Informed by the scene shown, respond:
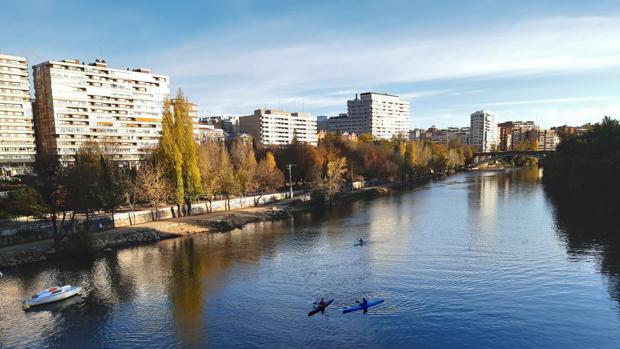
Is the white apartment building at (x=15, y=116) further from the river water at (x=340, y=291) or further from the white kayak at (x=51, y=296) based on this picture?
the white kayak at (x=51, y=296)

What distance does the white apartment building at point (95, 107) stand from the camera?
3396 inches

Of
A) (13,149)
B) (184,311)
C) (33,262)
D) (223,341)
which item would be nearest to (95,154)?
(33,262)

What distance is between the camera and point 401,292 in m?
27.5

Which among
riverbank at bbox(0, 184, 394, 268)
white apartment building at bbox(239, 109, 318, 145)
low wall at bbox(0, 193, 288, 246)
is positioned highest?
white apartment building at bbox(239, 109, 318, 145)

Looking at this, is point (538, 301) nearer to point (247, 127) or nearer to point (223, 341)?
point (223, 341)

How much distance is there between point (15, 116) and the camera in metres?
82.7

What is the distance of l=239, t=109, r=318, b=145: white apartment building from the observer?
516 feet

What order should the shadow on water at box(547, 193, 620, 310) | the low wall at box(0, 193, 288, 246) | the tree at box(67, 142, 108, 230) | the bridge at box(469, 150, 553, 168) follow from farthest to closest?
the bridge at box(469, 150, 553, 168) → the tree at box(67, 142, 108, 230) → the low wall at box(0, 193, 288, 246) → the shadow on water at box(547, 193, 620, 310)

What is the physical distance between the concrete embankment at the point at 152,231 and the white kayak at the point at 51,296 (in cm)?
1122

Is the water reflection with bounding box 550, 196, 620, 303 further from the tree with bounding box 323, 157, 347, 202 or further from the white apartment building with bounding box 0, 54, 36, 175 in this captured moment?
the white apartment building with bounding box 0, 54, 36, 175

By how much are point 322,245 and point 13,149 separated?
2908 inches

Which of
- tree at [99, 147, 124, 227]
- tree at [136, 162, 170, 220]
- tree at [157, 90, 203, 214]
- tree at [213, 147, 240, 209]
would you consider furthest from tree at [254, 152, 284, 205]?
tree at [99, 147, 124, 227]

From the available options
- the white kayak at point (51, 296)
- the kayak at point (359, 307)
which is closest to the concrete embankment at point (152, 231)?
the white kayak at point (51, 296)

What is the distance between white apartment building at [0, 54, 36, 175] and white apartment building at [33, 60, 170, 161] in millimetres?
3572
